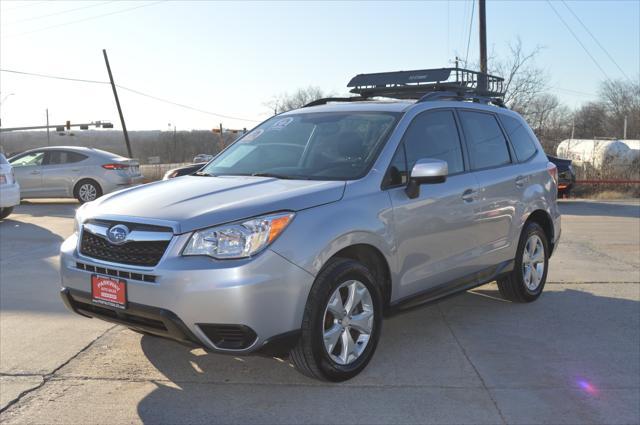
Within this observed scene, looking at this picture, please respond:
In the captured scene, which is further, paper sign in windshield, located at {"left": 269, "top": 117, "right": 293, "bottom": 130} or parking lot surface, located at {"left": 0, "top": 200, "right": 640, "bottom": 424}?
paper sign in windshield, located at {"left": 269, "top": 117, "right": 293, "bottom": 130}

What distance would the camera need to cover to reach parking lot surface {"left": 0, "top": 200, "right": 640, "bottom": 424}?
3.62m

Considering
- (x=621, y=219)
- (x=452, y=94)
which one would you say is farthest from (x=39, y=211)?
(x=621, y=219)

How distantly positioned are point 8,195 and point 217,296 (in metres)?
10.1

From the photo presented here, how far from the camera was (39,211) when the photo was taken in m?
Answer: 14.4

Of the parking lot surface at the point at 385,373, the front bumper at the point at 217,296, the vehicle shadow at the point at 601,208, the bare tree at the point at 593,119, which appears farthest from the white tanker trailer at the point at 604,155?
the bare tree at the point at 593,119

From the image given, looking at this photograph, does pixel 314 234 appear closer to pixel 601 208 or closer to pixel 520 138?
pixel 520 138

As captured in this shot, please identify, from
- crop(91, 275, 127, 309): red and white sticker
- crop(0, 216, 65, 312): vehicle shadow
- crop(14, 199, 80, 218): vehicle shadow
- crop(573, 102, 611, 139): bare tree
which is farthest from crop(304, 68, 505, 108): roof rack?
crop(573, 102, 611, 139): bare tree

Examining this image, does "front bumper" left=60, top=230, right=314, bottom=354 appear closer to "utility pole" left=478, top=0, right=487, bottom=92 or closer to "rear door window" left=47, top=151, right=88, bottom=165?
"rear door window" left=47, top=151, right=88, bottom=165

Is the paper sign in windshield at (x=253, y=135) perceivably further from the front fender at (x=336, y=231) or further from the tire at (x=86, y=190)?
the tire at (x=86, y=190)

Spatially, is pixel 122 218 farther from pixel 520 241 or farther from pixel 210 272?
pixel 520 241

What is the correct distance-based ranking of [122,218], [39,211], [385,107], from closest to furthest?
1. [122,218]
2. [385,107]
3. [39,211]

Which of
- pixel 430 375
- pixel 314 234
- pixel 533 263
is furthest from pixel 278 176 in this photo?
pixel 533 263

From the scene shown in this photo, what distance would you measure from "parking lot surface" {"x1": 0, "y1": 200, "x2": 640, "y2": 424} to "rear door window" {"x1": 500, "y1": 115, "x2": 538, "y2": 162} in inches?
58.1

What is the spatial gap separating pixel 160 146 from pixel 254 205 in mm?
105815
